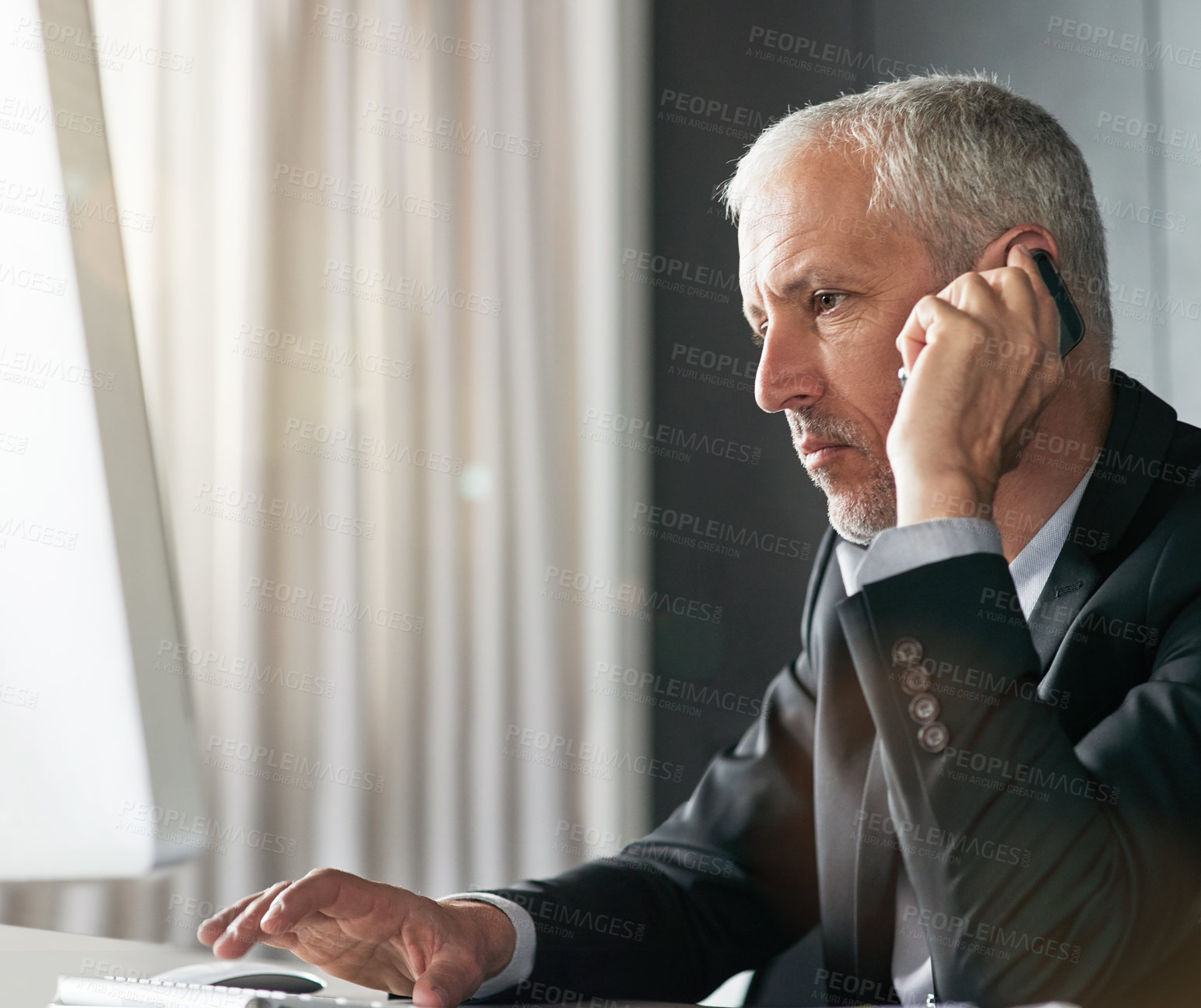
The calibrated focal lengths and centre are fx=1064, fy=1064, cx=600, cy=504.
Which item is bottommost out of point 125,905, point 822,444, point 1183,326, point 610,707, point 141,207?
point 125,905

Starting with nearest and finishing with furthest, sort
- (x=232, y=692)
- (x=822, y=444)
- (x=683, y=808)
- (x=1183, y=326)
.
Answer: (x=822, y=444) → (x=683, y=808) → (x=1183, y=326) → (x=232, y=692)

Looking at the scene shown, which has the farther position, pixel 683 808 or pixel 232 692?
pixel 232 692

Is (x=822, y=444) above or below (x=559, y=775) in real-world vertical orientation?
above

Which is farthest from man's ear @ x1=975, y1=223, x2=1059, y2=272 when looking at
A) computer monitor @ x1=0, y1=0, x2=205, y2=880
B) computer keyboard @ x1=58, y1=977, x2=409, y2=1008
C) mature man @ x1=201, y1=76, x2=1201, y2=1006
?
computer monitor @ x1=0, y1=0, x2=205, y2=880

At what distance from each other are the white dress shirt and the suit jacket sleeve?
0.02m

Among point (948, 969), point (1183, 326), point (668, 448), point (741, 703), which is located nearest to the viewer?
point (948, 969)

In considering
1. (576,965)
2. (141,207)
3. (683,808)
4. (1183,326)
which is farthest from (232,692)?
(1183,326)

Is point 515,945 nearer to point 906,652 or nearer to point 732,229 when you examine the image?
point 906,652

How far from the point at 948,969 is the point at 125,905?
180cm

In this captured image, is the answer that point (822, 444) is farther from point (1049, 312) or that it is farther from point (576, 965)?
point (576, 965)

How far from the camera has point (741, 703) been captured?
2484 millimetres

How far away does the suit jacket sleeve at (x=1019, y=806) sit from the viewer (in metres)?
0.84

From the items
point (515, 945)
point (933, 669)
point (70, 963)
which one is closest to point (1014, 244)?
point (933, 669)

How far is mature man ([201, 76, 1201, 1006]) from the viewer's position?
0.86m
